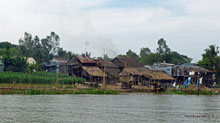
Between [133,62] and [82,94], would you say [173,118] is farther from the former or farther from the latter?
[133,62]

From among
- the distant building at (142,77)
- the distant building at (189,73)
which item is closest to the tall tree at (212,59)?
the distant building at (189,73)

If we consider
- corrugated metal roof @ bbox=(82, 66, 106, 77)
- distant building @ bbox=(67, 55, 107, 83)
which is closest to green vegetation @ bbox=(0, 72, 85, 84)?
corrugated metal roof @ bbox=(82, 66, 106, 77)

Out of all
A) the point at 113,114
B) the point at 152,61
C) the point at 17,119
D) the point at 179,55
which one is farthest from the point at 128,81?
the point at 179,55

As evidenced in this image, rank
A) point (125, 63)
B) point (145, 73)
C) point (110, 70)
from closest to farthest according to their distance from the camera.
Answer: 1. point (145, 73)
2. point (110, 70)
3. point (125, 63)

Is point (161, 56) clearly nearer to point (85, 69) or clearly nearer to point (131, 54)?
point (131, 54)

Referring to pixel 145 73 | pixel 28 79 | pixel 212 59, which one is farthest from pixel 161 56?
pixel 28 79

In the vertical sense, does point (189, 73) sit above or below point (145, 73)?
above

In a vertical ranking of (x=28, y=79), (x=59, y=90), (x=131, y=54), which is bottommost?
(x=59, y=90)

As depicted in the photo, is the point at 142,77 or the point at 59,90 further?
the point at 142,77

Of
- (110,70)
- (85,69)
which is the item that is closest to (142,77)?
(110,70)

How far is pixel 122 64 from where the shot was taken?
228ft

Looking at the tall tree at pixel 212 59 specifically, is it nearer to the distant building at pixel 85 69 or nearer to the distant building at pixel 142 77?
the distant building at pixel 142 77

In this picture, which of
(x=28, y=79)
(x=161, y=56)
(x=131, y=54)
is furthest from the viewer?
(x=131, y=54)

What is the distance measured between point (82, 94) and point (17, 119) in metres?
23.6
